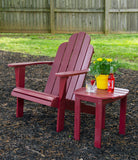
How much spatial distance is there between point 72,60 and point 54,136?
1.18 m

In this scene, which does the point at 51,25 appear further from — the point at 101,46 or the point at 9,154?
the point at 9,154

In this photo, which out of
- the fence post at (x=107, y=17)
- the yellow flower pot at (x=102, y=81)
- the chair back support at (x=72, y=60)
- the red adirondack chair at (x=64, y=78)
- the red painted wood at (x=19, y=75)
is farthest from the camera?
the fence post at (x=107, y=17)

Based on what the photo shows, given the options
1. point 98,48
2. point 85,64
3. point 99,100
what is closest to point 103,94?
point 99,100

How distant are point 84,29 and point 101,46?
3110 millimetres

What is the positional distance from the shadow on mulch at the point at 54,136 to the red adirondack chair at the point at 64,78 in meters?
0.18

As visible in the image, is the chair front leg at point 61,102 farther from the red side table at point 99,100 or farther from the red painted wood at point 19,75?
the red painted wood at point 19,75

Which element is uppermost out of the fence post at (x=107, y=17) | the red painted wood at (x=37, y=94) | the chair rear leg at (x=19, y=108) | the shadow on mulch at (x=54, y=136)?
the fence post at (x=107, y=17)

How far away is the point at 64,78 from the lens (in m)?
2.88

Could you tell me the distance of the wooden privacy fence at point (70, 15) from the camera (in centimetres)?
1083

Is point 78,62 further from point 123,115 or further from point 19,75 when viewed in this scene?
point 123,115

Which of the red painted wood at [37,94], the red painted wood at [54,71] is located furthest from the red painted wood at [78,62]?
the red painted wood at [37,94]

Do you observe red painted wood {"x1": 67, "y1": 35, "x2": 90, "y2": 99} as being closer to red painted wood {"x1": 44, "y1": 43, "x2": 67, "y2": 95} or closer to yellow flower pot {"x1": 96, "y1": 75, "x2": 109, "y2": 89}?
red painted wood {"x1": 44, "y1": 43, "x2": 67, "y2": 95}

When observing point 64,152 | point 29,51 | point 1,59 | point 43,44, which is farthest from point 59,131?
point 43,44

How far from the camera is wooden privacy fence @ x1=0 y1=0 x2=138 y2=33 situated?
10828 millimetres
